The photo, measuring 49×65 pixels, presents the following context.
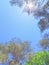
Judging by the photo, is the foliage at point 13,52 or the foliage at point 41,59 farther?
the foliage at point 13,52

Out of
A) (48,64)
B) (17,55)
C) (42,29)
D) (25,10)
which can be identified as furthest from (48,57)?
(17,55)

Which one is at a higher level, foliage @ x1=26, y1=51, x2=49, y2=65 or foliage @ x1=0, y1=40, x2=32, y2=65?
foliage @ x1=0, y1=40, x2=32, y2=65

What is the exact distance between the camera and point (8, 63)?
23.7m

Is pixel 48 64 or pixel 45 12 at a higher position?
pixel 45 12

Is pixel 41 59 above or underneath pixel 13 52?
underneath

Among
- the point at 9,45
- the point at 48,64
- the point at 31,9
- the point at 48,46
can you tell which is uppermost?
the point at 9,45

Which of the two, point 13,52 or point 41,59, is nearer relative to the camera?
point 41,59

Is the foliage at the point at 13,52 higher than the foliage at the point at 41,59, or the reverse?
the foliage at the point at 13,52

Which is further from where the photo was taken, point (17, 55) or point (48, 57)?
point (17, 55)

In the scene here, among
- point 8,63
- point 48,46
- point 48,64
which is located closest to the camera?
point 48,64

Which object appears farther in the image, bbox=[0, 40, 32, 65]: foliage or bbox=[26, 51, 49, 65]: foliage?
bbox=[0, 40, 32, 65]: foliage

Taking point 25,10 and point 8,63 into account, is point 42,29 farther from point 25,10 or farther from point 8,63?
point 8,63

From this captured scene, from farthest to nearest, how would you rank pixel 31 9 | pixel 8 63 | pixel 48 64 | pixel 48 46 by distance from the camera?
pixel 8 63 → pixel 48 46 → pixel 31 9 → pixel 48 64

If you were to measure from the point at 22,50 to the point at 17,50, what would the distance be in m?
0.61
